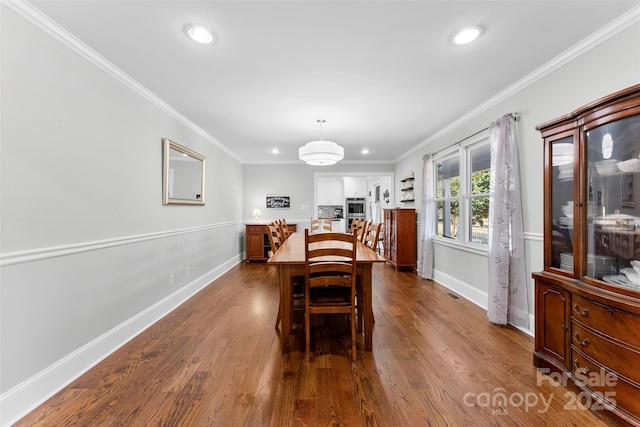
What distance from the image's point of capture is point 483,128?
321cm

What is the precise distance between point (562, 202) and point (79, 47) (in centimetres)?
366

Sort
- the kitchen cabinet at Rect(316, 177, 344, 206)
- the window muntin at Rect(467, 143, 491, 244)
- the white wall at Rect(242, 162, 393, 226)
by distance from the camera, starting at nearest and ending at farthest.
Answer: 1. the window muntin at Rect(467, 143, 491, 244)
2. the white wall at Rect(242, 162, 393, 226)
3. the kitchen cabinet at Rect(316, 177, 344, 206)

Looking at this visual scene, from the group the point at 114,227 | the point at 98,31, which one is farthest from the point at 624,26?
the point at 114,227

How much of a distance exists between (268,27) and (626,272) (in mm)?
2674

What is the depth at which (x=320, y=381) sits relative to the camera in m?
1.81

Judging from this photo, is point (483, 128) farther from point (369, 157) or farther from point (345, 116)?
point (369, 157)

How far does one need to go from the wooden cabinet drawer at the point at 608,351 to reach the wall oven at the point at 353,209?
7295mm

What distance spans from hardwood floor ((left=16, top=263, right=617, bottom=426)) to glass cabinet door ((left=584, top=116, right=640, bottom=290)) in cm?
85

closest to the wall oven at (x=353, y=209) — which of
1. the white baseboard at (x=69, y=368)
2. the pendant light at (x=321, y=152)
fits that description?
the pendant light at (x=321, y=152)

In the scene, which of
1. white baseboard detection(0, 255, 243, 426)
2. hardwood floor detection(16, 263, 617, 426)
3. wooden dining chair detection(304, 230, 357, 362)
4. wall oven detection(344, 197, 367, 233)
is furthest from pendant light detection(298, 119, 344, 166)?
wall oven detection(344, 197, 367, 233)

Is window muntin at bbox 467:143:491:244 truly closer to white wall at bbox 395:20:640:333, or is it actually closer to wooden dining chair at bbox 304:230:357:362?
white wall at bbox 395:20:640:333

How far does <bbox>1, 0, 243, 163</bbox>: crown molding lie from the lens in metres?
1.57

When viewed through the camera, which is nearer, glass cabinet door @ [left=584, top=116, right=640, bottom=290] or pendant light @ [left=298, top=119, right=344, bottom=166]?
glass cabinet door @ [left=584, top=116, right=640, bottom=290]

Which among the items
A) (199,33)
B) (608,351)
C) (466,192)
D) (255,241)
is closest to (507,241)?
(466,192)
